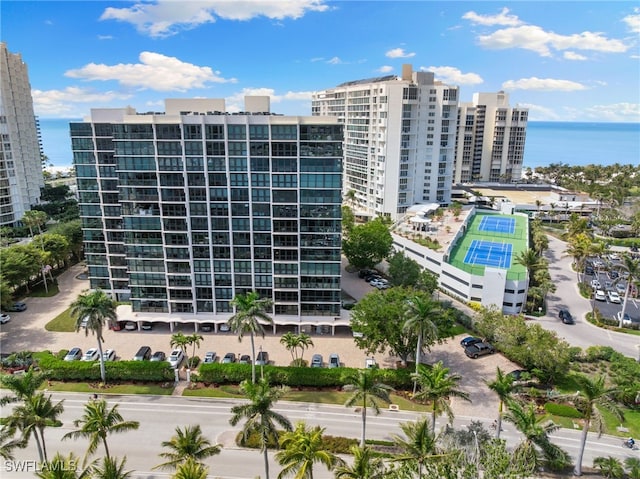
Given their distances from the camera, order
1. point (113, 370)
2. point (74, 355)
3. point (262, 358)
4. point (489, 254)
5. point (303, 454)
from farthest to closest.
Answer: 1. point (489, 254)
2. point (74, 355)
3. point (262, 358)
4. point (113, 370)
5. point (303, 454)

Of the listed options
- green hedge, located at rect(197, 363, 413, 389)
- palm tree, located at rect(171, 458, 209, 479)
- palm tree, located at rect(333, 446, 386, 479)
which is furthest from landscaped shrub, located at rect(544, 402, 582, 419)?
palm tree, located at rect(171, 458, 209, 479)

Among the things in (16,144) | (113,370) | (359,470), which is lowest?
(113,370)

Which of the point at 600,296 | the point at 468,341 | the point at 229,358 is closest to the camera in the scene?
the point at 229,358

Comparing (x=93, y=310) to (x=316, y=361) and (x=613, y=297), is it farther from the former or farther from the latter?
(x=613, y=297)

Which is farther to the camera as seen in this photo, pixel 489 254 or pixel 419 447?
pixel 489 254

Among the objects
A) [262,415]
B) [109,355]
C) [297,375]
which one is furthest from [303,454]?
[109,355]

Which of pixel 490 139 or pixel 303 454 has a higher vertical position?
pixel 490 139

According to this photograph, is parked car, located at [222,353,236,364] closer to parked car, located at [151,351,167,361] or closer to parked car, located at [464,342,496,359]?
parked car, located at [151,351,167,361]
